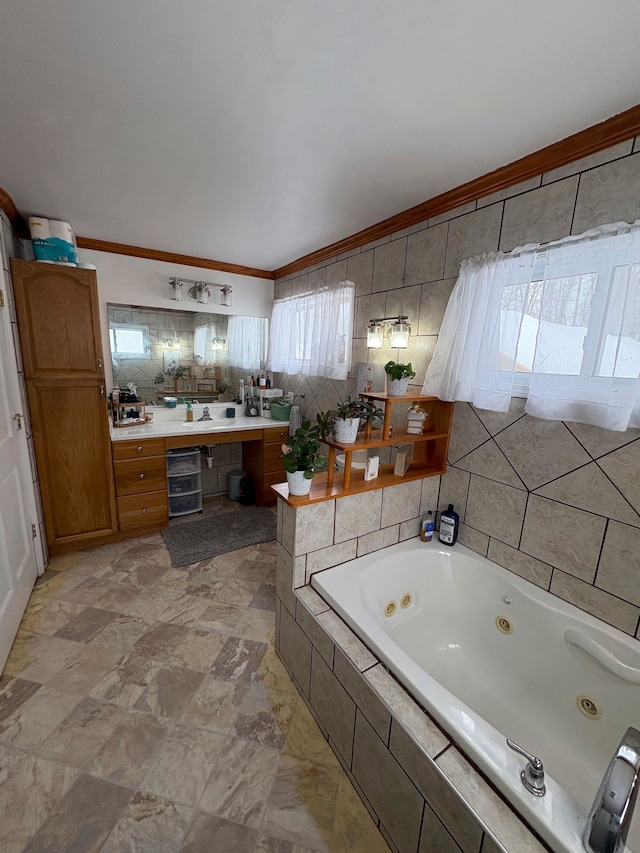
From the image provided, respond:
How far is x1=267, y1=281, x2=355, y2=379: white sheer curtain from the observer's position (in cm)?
253

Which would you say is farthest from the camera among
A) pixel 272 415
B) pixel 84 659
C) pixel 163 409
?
pixel 272 415

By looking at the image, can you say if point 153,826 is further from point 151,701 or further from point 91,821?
point 151,701

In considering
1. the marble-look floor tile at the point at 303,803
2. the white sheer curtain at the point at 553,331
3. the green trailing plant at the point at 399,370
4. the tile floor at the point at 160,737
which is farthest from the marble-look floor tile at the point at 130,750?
the white sheer curtain at the point at 553,331

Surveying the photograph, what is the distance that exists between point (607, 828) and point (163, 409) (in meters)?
3.34

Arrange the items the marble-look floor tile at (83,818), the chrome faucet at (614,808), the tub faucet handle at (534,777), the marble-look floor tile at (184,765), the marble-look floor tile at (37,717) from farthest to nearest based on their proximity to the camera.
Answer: the marble-look floor tile at (37,717) < the marble-look floor tile at (184,765) < the marble-look floor tile at (83,818) < the tub faucet handle at (534,777) < the chrome faucet at (614,808)

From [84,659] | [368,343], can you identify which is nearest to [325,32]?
[368,343]

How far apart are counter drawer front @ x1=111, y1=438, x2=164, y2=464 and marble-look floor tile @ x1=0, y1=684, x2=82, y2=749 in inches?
55.2

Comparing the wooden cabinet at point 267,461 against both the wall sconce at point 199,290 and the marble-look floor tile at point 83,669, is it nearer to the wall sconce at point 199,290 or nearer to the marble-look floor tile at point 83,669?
the wall sconce at point 199,290

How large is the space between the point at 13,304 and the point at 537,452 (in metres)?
3.00

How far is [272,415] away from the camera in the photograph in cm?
332

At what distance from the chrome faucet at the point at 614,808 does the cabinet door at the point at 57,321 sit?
2923 millimetres

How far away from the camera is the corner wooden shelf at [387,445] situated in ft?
5.19

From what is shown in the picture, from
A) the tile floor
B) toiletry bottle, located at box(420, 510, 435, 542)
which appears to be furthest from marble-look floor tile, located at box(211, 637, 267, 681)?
toiletry bottle, located at box(420, 510, 435, 542)

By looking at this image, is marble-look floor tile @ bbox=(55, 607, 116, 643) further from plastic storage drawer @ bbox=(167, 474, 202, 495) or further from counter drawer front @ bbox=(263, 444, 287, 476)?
counter drawer front @ bbox=(263, 444, 287, 476)
